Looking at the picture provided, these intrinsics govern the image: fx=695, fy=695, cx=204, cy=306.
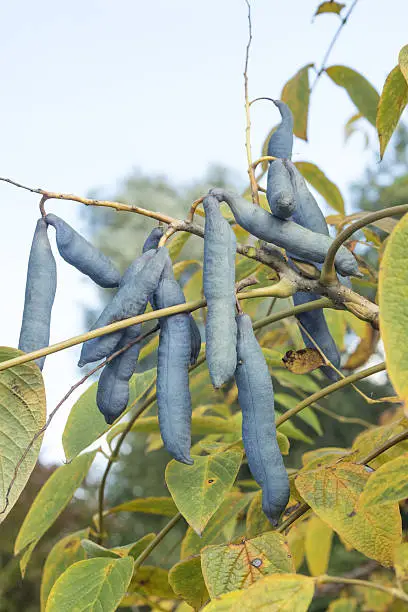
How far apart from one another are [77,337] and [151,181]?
18.0 m

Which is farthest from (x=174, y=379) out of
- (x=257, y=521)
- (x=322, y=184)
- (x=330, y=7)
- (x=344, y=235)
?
(x=330, y=7)

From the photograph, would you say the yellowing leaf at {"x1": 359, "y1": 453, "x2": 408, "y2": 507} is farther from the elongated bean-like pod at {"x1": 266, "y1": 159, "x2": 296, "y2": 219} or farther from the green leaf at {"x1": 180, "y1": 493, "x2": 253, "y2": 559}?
the green leaf at {"x1": 180, "y1": 493, "x2": 253, "y2": 559}

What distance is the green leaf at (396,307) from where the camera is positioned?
0.38 m

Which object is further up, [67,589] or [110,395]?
[110,395]

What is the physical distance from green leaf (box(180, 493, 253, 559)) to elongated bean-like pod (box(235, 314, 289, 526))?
25cm

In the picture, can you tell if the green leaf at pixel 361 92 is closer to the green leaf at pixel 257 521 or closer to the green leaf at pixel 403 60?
the green leaf at pixel 403 60

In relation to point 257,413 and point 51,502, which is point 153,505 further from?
point 257,413

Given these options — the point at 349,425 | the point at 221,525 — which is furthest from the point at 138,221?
the point at 221,525

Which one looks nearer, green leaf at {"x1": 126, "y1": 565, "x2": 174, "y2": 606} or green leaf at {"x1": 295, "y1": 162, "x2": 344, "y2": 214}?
green leaf at {"x1": 126, "y1": 565, "x2": 174, "y2": 606}

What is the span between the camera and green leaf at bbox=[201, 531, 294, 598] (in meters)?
0.53

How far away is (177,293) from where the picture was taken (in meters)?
0.55

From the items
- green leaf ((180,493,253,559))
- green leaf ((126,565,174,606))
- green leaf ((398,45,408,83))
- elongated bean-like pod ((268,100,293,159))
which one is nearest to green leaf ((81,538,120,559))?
green leaf ((180,493,253,559))

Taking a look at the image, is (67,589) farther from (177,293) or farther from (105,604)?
(177,293)

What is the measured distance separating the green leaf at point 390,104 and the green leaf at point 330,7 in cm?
54
